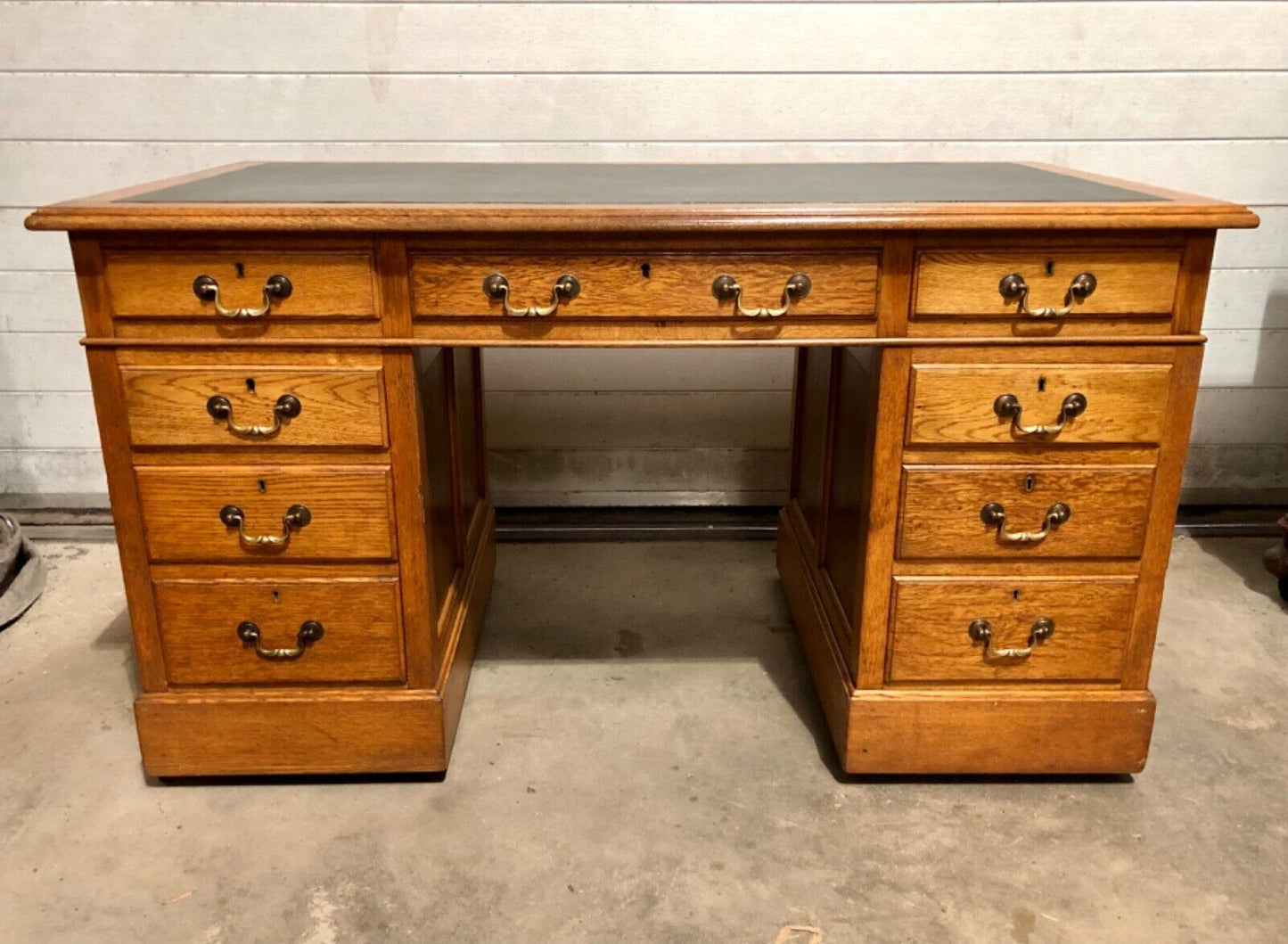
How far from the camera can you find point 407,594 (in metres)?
1.66

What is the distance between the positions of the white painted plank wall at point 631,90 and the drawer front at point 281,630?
1325 mm

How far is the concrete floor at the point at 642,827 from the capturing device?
1461 mm

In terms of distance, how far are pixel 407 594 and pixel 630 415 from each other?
1.22 metres

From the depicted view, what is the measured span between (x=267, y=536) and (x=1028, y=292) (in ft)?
4.09

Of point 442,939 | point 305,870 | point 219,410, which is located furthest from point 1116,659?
point 219,410

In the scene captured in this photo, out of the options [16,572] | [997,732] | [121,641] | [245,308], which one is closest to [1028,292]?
[997,732]

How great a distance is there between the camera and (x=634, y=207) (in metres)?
1.46

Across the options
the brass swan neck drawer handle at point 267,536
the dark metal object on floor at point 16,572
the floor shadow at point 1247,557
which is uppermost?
the brass swan neck drawer handle at point 267,536

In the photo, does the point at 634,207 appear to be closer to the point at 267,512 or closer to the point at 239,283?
the point at 239,283

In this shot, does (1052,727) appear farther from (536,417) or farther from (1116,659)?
(536,417)

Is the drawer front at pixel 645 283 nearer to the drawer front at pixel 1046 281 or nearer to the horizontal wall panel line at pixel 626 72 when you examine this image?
the drawer front at pixel 1046 281

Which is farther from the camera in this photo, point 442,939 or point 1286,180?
point 1286,180

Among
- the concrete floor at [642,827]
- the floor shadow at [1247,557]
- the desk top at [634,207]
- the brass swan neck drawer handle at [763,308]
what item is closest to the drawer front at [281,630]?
the concrete floor at [642,827]

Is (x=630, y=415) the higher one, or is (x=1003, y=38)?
(x=1003, y=38)
